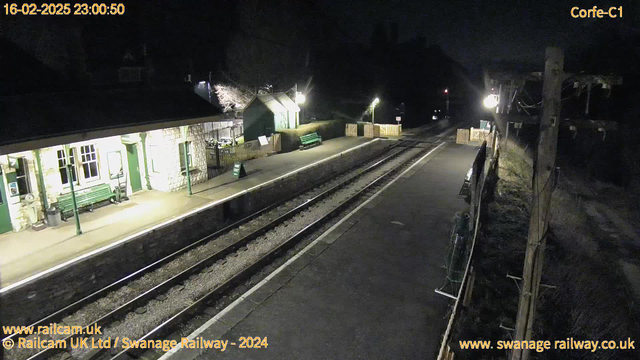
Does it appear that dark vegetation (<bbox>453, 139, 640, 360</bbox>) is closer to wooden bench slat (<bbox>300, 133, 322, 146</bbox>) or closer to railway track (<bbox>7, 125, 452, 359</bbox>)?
railway track (<bbox>7, 125, 452, 359</bbox>)

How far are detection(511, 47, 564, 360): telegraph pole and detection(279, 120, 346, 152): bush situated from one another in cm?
1979

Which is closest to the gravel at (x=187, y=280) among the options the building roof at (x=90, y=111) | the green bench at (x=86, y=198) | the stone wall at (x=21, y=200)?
the green bench at (x=86, y=198)

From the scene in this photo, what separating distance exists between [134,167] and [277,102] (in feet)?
44.0

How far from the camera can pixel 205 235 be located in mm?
12898

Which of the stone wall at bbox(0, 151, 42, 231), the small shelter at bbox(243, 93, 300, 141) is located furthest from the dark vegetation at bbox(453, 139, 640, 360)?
the small shelter at bbox(243, 93, 300, 141)

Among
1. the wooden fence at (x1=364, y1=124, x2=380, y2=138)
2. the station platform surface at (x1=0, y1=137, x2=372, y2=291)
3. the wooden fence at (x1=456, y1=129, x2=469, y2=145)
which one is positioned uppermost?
the wooden fence at (x1=364, y1=124, x2=380, y2=138)

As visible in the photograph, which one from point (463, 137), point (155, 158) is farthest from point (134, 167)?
point (463, 137)

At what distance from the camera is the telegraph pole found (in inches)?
187

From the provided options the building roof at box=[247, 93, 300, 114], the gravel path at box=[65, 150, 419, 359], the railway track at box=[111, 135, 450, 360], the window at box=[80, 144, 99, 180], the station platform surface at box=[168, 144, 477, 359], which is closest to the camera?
the station platform surface at box=[168, 144, 477, 359]

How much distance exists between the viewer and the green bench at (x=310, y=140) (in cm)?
2514

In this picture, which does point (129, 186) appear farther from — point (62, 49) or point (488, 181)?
point (62, 49)

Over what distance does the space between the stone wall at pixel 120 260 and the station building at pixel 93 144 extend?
2735mm

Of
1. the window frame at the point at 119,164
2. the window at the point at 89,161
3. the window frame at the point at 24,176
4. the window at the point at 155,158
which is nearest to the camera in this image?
the window frame at the point at 24,176

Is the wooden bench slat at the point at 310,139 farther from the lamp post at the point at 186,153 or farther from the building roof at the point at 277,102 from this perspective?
the lamp post at the point at 186,153
